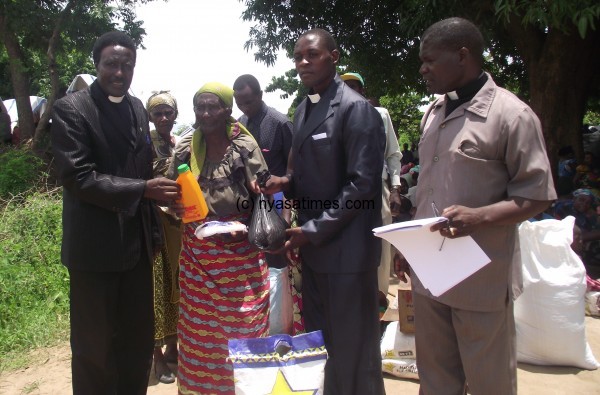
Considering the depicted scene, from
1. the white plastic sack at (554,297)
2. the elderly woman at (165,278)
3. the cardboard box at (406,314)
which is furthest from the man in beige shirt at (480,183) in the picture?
the elderly woman at (165,278)

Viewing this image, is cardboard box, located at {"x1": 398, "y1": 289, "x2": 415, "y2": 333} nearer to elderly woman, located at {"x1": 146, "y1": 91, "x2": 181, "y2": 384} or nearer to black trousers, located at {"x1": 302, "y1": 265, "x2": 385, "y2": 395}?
black trousers, located at {"x1": 302, "y1": 265, "x2": 385, "y2": 395}

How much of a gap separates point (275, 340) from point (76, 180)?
1.19 metres

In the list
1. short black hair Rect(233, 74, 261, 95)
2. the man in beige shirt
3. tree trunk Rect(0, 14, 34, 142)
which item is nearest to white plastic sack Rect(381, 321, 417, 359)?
the man in beige shirt

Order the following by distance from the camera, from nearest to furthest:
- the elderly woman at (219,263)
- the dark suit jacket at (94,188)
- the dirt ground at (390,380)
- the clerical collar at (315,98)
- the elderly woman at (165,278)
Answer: the dark suit jacket at (94,188) < the clerical collar at (315,98) < the elderly woman at (219,263) < the dirt ground at (390,380) < the elderly woman at (165,278)

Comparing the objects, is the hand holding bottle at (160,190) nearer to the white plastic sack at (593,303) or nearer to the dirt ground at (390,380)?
the dirt ground at (390,380)

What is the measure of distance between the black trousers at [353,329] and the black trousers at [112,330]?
0.96 meters

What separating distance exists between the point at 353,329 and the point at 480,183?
0.95m

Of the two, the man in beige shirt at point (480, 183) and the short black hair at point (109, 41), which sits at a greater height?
the short black hair at point (109, 41)

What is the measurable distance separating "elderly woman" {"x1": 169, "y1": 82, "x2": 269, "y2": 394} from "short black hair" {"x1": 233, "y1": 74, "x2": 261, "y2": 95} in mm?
1525

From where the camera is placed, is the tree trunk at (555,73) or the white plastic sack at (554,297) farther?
the tree trunk at (555,73)

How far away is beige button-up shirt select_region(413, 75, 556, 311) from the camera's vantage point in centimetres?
189

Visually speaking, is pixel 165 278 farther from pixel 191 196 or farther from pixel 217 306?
pixel 191 196

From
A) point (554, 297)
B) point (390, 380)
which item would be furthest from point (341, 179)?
point (554, 297)

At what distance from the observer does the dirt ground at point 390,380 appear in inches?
126
